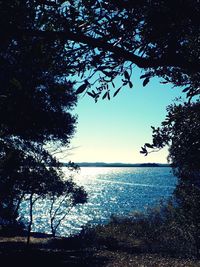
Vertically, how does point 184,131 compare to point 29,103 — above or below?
below

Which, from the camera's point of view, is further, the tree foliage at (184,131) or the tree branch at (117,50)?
the tree foliage at (184,131)

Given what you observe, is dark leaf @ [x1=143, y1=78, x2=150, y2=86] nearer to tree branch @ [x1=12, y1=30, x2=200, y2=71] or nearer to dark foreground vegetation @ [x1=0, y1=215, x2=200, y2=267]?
tree branch @ [x1=12, y1=30, x2=200, y2=71]

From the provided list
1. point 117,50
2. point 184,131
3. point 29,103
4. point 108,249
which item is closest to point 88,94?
point 117,50

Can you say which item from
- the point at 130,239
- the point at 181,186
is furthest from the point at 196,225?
the point at 130,239

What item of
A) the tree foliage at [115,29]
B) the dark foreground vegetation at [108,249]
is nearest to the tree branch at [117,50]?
the tree foliage at [115,29]

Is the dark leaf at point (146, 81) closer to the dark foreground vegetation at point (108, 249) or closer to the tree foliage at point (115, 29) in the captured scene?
the tree foliage at point (115, 29)

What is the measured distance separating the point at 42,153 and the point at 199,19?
22923 mm

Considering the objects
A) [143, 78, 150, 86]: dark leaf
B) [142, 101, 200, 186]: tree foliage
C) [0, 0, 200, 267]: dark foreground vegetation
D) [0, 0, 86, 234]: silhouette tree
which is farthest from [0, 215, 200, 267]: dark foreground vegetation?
[143, 78, 150, 86]: dark leaf

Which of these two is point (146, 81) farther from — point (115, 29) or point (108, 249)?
point (108, 249)

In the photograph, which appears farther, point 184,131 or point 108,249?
point 108,249

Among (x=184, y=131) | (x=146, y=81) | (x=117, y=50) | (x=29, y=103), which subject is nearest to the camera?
(x=117, y=50)

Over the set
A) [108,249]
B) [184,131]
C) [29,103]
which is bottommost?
[108,249]

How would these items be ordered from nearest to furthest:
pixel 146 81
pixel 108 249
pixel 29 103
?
pixel 146 81 → pixel 29 103 → pixel 108 249

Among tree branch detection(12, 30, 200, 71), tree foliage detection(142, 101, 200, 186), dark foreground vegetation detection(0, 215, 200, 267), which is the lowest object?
dark foreground vegetation detection(0, 215, 200, 267)
